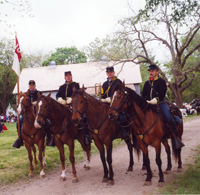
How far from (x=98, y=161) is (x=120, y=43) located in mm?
11833

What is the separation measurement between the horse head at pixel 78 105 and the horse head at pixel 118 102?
0.80 metres

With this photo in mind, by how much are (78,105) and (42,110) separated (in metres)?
1.16

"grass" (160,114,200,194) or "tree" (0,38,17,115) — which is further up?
"tree" (0,38,17,115)

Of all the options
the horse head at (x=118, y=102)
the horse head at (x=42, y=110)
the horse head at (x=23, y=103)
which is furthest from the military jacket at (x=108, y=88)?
the horse head at (x=23, y=103)

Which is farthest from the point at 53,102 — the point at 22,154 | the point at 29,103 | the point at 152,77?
the point at 22,154

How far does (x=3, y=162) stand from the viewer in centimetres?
1001

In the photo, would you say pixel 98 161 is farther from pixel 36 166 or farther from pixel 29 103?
pixel 29 103

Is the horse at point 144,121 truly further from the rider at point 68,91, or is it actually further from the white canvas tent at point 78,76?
the white canvas tent at point 78,76

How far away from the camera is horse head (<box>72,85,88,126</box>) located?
610 cm

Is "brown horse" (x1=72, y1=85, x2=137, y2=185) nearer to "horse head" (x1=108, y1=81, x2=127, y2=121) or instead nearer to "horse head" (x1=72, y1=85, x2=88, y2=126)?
"horse head" (x1=72, y1=85, x2=88, y2=126)

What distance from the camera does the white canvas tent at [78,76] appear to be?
1354 inches

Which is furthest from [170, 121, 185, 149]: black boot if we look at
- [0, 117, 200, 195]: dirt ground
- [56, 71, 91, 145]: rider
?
[56, 71, 91, 145]: rider

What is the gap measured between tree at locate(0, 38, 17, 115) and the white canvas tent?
34.0 ft

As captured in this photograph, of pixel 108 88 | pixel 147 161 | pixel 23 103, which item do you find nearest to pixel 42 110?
pixel 23 103
